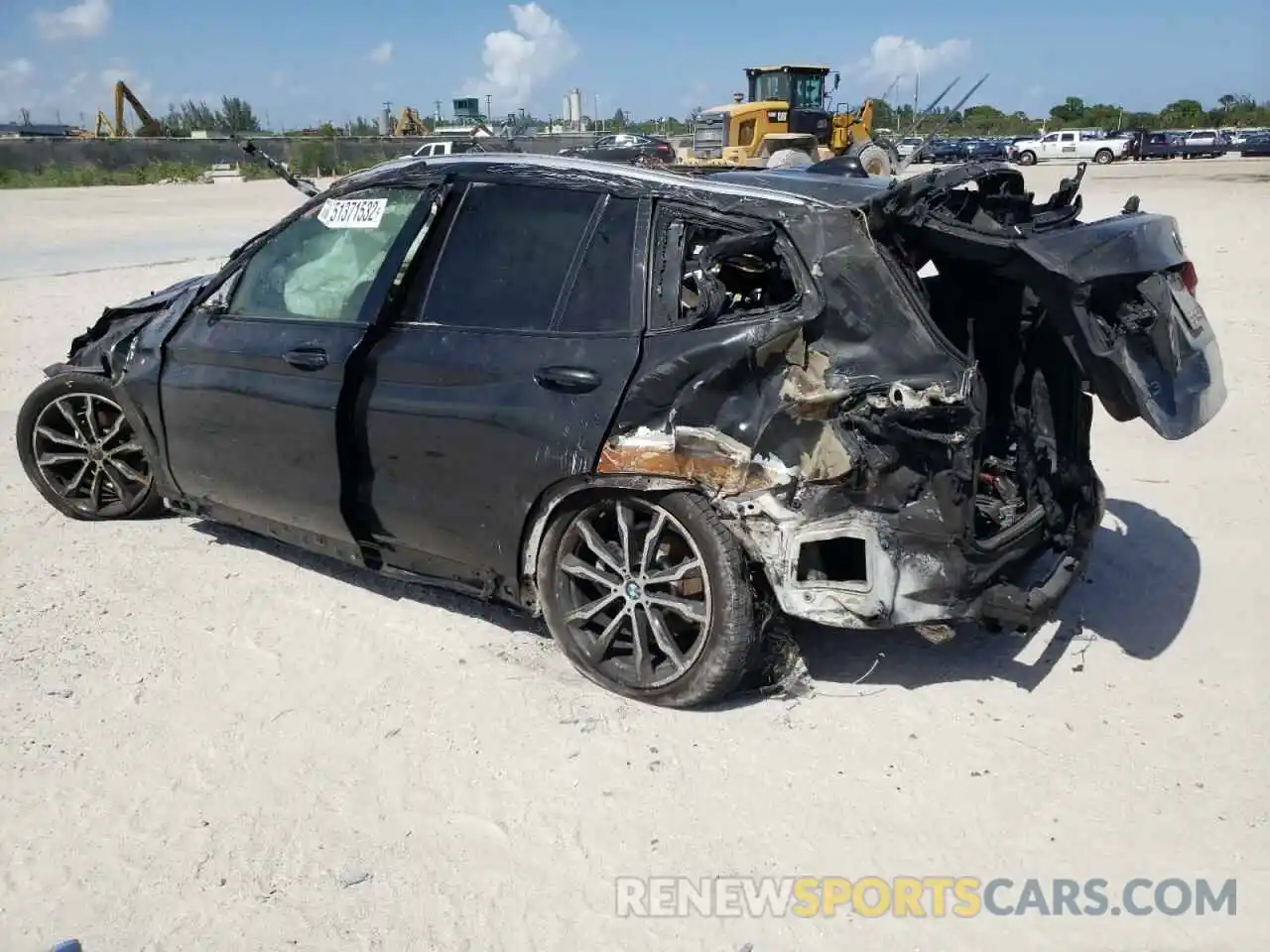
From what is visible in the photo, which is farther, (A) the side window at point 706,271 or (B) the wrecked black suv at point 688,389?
(A) the side window at point 706,271

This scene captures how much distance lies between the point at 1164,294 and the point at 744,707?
6.67 feet

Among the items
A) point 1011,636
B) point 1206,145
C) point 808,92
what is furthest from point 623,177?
point 1206,145

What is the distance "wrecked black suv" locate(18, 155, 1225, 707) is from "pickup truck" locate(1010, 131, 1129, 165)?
4655 cm

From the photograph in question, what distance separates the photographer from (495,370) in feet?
12.3

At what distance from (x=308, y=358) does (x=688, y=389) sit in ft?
5.44

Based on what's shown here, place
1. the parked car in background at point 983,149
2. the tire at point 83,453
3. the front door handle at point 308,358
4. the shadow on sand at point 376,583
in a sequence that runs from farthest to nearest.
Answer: the parked car in background at point 983,149
the tire at point 83,453
the shadow on sand at point 376,583
the front door handle at point 308,358

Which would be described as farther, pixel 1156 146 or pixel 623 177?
pixel 1156 146

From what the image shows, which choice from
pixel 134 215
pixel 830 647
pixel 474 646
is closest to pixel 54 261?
pixel 134 215

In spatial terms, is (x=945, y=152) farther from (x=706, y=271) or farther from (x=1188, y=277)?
(x=706, y=271)

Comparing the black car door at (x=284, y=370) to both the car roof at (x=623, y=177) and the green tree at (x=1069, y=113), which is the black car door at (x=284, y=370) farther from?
the green tree at (x=1069, y=113)

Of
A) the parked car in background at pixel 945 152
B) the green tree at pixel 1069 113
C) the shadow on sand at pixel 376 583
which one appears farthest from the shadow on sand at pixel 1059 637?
the green tree at pixel 1069 113

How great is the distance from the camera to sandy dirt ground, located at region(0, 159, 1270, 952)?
278cm

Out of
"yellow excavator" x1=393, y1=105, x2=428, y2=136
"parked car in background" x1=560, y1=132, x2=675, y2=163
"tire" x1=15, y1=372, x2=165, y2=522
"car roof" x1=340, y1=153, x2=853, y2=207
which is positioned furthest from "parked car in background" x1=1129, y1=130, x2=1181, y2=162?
"tire" x1=15, y1=372, x2=165, y2=522

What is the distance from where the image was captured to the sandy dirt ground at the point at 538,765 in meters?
2.78
